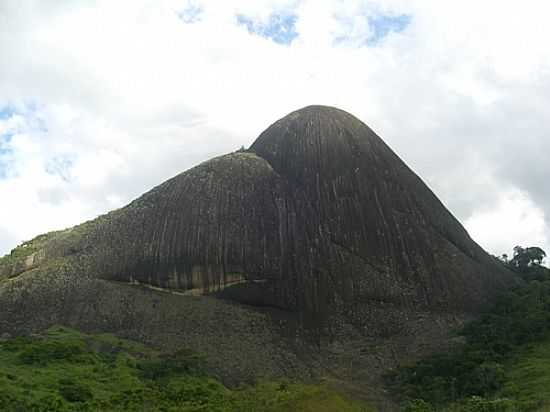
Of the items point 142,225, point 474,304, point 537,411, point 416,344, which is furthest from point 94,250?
point 537,411

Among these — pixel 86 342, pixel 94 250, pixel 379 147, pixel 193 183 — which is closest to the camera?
pixel 86 342

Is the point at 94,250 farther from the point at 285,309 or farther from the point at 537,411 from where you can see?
the point at 537,411

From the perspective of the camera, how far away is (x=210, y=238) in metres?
53.1

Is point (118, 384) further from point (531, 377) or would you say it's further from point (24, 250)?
point (24, 250)

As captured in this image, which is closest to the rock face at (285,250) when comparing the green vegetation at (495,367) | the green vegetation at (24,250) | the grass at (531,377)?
the green vegetation at (24,250)

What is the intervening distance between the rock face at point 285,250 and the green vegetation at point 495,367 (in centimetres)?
431

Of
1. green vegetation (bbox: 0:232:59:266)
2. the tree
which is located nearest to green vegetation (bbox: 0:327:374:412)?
green vegetation (bbox: 0:232:59:266)

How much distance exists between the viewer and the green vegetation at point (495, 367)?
1382 inches

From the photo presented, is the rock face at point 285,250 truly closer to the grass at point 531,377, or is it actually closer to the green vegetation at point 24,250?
the green vegetation at point 24,250

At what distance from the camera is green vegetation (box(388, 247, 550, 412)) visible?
3509 centimetres

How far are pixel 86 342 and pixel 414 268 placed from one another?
80.4ft

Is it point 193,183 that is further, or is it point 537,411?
point 193,183

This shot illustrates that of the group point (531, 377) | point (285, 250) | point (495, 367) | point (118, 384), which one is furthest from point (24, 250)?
point (531, 377)

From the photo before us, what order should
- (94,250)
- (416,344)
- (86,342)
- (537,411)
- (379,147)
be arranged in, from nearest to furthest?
1. (537,411)
2. (86,342)
3. (416,344)
4. (94,250)
5. (379,147)
